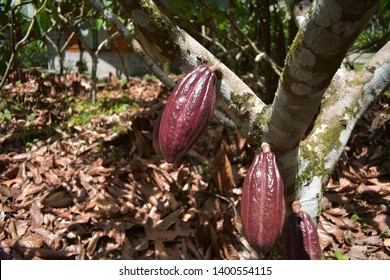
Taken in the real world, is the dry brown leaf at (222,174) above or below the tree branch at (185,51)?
below

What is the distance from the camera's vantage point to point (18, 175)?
7.04 ft

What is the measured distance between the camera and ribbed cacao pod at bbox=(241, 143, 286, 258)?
0.69m

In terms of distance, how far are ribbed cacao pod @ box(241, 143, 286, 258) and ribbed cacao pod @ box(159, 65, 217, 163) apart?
147mm

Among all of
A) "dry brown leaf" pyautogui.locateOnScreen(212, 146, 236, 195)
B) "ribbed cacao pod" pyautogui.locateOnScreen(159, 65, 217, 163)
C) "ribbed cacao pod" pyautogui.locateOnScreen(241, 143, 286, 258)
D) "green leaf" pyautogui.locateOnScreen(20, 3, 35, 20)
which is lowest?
"dry brown leaf" pyautogui.locateOnScreen(212, 146, 236, 195)

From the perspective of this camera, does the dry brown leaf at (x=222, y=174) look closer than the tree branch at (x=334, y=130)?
No

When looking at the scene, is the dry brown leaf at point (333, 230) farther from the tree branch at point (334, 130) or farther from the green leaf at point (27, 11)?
the green leaf at point (27, 11)

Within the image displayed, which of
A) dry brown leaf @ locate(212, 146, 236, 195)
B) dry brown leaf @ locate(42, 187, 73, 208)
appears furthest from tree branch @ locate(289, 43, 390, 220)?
dry brown leaf @ locate(42, 187, 73, 208)

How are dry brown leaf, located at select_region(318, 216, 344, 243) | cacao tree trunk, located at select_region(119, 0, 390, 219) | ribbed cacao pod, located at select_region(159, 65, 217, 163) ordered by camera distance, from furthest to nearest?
dry brown leaf, located at select_region(318, 216, 344, 243) → ribbed cacao pod, located at select_region(159, 65, 217, 163) → cacao tree trunk, located at select_region(119, 0, 390, 219)

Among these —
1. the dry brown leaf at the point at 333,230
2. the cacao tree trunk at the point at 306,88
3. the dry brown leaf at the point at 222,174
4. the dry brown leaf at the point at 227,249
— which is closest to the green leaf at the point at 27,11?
the cacao tree trunk at the point at 306,88

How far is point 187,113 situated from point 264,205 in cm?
23

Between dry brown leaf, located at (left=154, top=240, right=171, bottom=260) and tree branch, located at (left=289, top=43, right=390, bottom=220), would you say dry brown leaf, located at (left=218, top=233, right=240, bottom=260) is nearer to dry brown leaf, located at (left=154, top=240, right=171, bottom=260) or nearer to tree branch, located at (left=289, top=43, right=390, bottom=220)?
dry brown leaf, located at (left=154, top=240, right=171, bottom=260)

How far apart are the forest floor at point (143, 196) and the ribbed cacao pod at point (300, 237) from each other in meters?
0.31

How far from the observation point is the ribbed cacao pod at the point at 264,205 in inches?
27.2

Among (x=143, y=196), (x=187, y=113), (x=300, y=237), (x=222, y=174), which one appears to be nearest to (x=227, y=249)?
(x=222, y=174)
